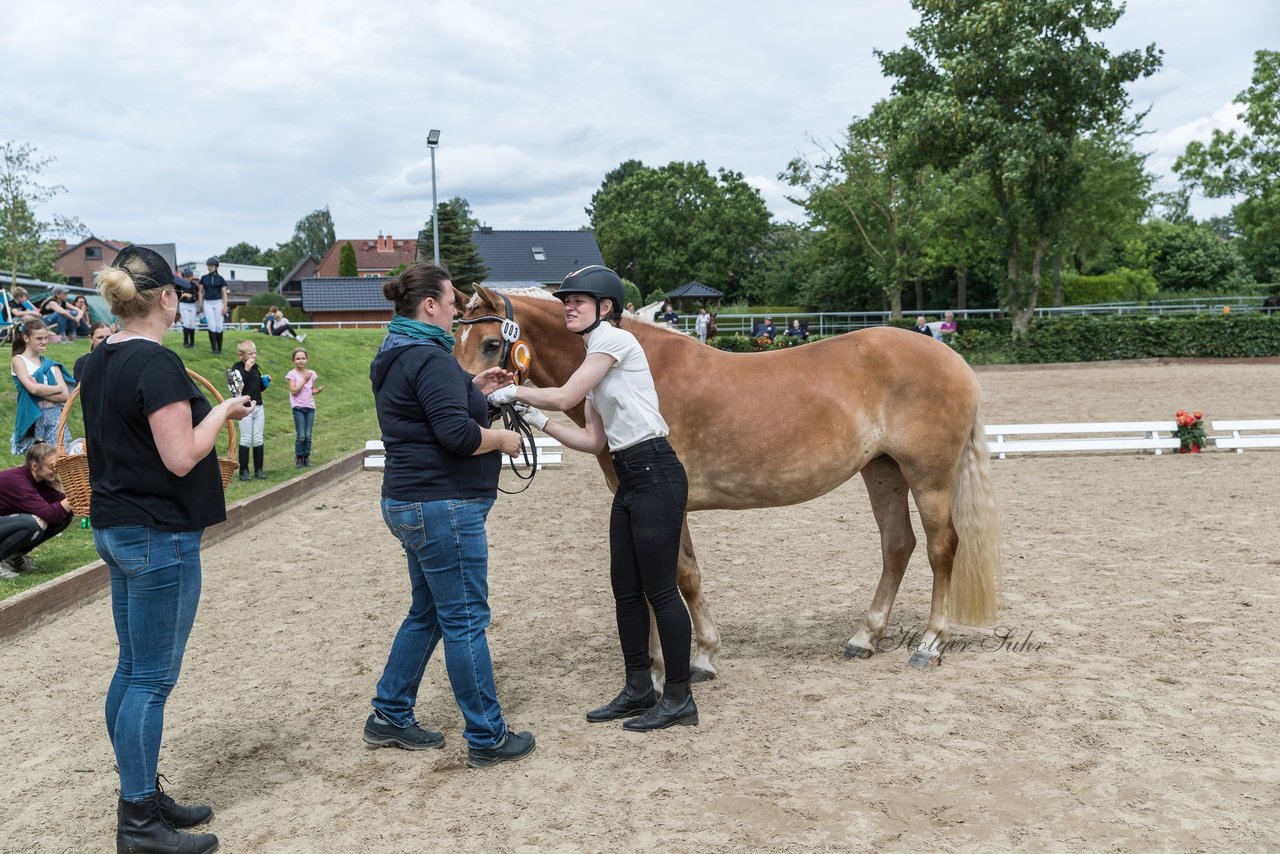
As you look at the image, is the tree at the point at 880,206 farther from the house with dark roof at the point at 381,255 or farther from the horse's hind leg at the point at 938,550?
the house with dark roof at the point at 381,255

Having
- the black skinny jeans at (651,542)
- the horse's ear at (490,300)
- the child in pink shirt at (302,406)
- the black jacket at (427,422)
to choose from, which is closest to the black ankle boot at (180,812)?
the black jacket at (427,422)

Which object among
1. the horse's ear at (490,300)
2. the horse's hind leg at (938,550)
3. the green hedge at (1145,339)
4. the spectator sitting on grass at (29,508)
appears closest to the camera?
the horse's ear at (490,300)

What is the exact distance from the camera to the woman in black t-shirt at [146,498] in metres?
2.89

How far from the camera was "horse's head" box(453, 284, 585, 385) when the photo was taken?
169 inches

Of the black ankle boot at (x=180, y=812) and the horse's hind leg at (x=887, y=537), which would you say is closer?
the black ankle boot at (x=180, y=812)

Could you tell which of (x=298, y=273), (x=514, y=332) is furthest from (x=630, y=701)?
(x=298, y=273)

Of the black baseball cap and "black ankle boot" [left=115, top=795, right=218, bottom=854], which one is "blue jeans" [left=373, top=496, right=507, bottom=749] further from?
the black baseball cap

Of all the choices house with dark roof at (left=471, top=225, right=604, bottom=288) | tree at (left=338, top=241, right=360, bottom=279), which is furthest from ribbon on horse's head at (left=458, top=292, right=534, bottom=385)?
tree at (left=338, top=241, right=360, bottom=279)

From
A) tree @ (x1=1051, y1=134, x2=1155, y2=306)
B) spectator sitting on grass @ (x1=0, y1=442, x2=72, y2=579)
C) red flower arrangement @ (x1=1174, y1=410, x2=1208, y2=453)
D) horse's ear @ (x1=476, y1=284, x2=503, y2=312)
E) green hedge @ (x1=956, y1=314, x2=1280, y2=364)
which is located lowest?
red flower arrangement @ (x1=1174, y1=410, x2=1208, y2=453)

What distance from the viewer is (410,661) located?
392 centimetres

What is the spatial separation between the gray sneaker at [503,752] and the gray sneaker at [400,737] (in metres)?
0.23

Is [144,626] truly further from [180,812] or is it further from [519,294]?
[519,294]

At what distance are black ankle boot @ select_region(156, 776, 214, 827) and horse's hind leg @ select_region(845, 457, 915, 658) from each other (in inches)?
126

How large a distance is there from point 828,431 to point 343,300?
168 feet
